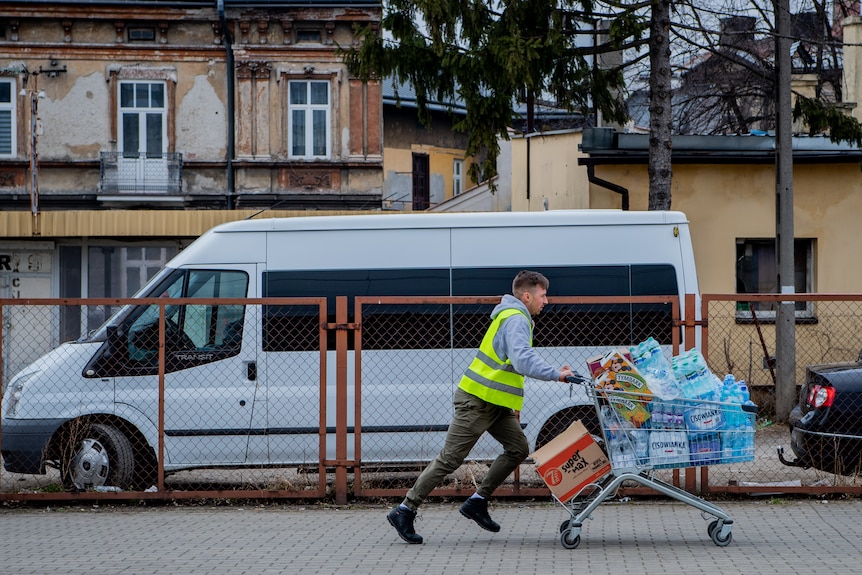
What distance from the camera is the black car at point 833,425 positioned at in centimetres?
942

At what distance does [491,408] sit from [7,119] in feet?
63.7

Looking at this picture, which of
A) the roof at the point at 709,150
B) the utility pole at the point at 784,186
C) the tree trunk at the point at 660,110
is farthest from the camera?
the roof at the point at 709,150

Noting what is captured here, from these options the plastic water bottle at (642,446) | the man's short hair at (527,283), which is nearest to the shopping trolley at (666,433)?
the plastic water bottle at (642,446)

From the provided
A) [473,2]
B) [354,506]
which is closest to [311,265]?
[354,506]

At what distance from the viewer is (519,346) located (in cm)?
757

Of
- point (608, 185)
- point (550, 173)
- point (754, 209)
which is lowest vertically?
point (754, 209)

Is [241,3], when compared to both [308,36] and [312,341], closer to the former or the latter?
[308,36]

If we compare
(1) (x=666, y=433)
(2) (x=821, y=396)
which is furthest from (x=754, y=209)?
(1) (x=666, y=433)

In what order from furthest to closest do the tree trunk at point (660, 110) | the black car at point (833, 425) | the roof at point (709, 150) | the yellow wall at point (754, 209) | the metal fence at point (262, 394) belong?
the yellow wall at point (754, 209), the roof at point (709, 150), the tree trunk at point (660, 110), the metal fence at point (262, 394), the black car at point (833, 425)

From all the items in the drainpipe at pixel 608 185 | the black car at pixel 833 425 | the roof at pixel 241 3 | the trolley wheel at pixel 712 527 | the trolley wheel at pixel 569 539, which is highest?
the roof at pixel 241 3

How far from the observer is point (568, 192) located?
19.0 m

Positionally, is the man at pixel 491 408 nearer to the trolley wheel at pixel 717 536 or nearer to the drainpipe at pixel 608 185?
the trolley wheel at pixel 717 536

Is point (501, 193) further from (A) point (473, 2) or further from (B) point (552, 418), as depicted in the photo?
(B) point (552, 418)

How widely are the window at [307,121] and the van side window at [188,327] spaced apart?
14422 millimetres
